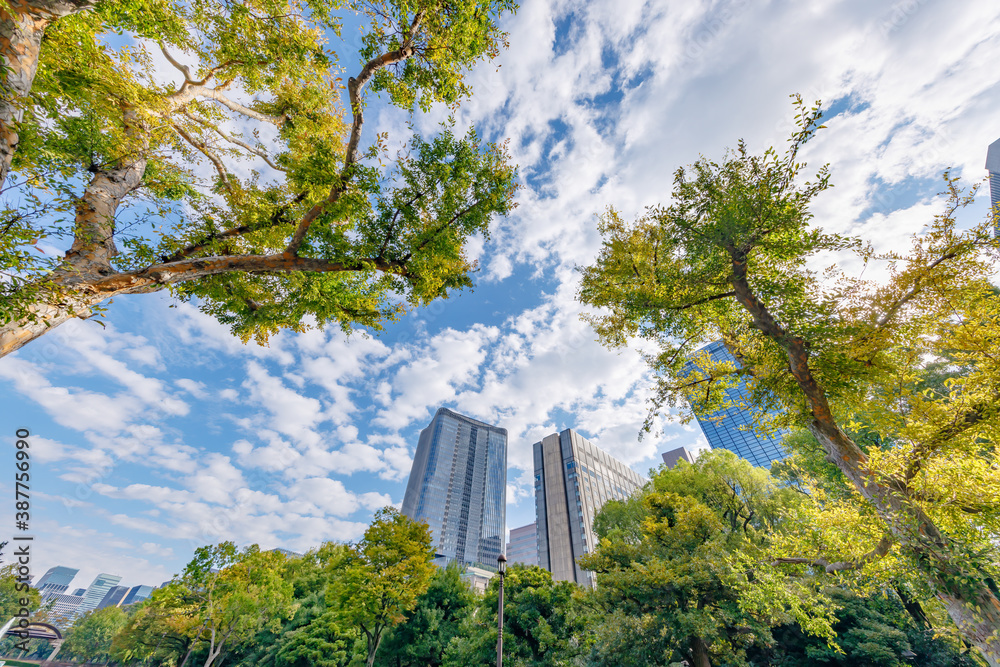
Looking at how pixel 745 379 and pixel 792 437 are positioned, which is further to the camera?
pixel 792 437

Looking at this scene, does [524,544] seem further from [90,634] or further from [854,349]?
[854,349]

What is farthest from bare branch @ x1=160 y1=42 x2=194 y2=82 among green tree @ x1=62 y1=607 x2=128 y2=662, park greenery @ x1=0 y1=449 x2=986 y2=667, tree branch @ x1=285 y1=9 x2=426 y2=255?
green tree @ x1=62 y1=607 x2=128 y2=662

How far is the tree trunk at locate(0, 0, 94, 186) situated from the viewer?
129 inches

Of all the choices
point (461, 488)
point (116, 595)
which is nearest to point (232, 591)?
point (461, 488)

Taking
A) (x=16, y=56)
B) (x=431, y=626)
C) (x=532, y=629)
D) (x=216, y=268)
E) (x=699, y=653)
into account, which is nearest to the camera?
(x=16, y=56)

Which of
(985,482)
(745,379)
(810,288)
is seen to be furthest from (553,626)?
(810,288)

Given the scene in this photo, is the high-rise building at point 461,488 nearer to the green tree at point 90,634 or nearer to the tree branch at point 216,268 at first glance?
the green tree at point 90,634

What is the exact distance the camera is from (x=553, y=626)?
1380cm

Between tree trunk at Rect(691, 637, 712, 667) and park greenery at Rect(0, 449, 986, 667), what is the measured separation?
49 mm

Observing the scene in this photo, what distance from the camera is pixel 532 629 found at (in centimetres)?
1365

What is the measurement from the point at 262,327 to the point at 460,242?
530cm

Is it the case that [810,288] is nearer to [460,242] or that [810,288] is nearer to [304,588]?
[460,242]

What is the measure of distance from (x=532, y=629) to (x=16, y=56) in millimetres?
19128

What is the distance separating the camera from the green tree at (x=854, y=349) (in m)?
4.95
